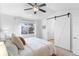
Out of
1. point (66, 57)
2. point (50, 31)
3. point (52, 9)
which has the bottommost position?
point (66, 57)

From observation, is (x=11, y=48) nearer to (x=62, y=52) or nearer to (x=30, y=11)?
(x=30, y=11)

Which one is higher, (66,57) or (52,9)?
(52,9)

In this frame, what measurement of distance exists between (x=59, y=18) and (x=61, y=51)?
524 mm

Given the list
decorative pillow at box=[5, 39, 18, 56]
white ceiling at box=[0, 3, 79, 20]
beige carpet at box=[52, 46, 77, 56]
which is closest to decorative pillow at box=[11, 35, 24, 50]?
decorative pillow at box=[5, 39, 18, 56]

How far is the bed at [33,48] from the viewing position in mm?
1327

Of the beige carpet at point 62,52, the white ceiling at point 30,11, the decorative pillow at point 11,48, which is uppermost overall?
the white ceiling at point 30,11

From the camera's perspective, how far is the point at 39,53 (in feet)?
4.39

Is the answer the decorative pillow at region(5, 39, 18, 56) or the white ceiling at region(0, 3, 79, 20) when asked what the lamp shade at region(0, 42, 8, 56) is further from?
the white ceiling at region(0, 3, 79, 20)

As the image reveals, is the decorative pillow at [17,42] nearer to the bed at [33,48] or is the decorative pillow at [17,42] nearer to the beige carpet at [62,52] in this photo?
the bed at [33,48]

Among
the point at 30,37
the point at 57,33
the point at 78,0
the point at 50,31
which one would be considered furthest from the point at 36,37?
the point at 78,0

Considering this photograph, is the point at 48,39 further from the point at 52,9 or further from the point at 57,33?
the point at 52,9

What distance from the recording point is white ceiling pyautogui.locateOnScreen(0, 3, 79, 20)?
1.30m

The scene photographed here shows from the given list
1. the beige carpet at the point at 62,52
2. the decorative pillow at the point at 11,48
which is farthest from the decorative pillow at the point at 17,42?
the beige carpet at the point at 62,52

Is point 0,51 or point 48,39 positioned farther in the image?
point 48,39
